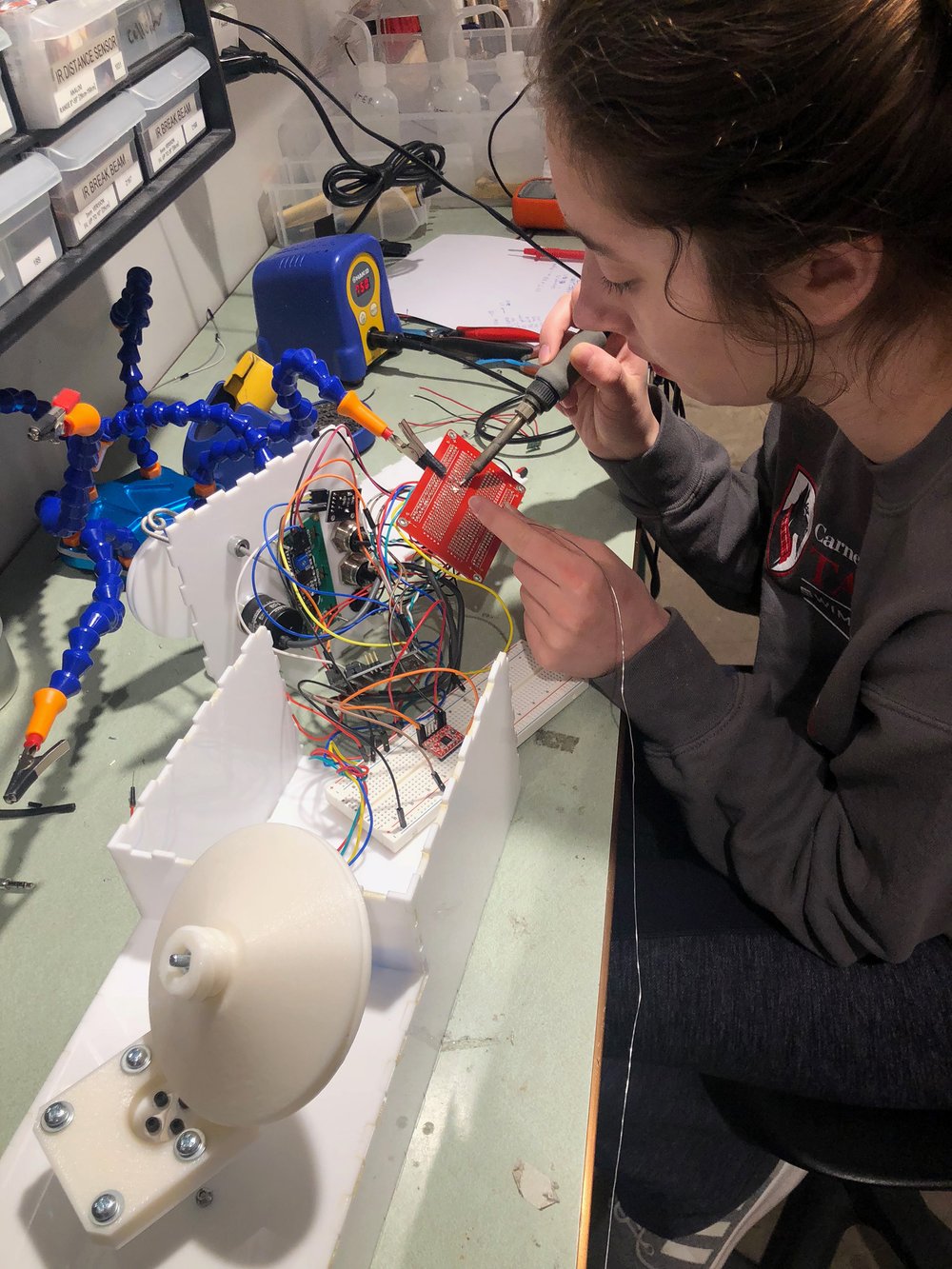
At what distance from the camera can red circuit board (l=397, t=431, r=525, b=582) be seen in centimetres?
78

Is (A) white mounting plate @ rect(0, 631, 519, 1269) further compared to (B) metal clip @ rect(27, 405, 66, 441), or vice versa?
(B) metal clip @ rect(27, 405, 66, 441)

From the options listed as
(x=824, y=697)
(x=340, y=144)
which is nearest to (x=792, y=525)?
(x=824, y=697)

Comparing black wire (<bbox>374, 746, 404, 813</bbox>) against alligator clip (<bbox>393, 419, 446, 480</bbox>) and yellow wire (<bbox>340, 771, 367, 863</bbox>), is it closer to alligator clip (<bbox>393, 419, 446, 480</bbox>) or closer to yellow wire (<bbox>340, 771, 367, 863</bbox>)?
yellow wire (<bbox>340, 771, 367, 863</bbox>)

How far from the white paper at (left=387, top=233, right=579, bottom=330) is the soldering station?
0.08ft

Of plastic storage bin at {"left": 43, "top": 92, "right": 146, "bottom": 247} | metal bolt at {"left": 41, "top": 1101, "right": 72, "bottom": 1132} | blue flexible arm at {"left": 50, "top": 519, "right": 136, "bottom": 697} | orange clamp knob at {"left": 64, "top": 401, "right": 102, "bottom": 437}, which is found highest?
plastic storage bin at {"left": 43, "top": 92, "right": 146, "bottom": 247}

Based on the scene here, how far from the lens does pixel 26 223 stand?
0.67 metres

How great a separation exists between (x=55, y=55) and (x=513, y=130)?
0.94 metres

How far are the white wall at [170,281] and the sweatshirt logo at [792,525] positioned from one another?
0.74 metres

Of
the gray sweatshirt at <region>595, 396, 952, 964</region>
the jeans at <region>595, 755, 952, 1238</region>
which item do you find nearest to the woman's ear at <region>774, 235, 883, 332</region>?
the gray sweatshirt at <region>595, 396, 952, 964</region>

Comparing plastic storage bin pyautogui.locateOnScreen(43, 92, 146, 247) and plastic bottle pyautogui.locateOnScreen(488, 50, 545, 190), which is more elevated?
plastic storage bin pyautogui.locateOnScreen(43, 92, 146, 247)

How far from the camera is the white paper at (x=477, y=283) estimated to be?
3.82 ft

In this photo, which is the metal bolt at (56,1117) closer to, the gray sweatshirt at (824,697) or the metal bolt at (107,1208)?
the metal bolt at (107,1208)

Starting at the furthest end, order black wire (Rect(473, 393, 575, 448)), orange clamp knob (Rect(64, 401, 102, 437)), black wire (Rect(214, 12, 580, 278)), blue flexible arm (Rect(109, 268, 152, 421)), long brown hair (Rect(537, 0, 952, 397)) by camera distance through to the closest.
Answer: black wire (Rect(214, 12, 580, 278)) < black wire (Rect(473, 393, 575, 448)) < blue flexible arm (Rect(109, 268, 152, 421)) < orange clamp knob (Rect(64, 401, 102, 437)) < long brown hair (Rect(537, 0, 952, 397))

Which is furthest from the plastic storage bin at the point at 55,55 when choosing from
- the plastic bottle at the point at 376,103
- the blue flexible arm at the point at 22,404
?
the plastic bottle at the point at 376,103
